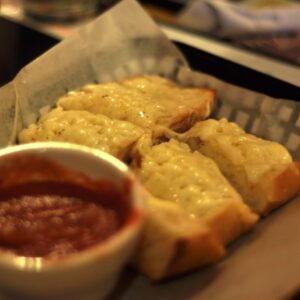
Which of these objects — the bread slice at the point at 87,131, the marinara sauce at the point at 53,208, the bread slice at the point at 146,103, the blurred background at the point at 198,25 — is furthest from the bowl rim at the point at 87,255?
the blurred background at the point at 198,25

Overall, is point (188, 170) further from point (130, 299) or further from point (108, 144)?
point (130, 299)

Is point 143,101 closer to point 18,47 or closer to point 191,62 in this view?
point 191,62

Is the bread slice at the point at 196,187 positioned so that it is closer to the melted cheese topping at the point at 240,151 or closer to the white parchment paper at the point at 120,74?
the melted cheese topping at the point at 240,151

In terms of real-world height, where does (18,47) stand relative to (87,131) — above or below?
below

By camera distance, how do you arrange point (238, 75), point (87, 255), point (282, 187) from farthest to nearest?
point (238, 75) → point (282, 187) → point (87, 255)

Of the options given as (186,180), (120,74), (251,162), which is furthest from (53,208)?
(120,74)
